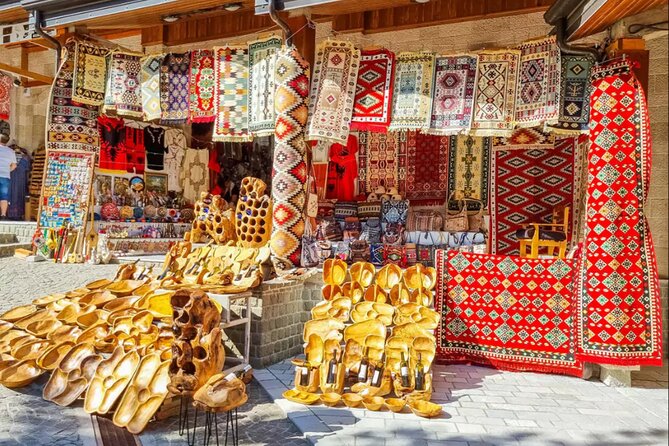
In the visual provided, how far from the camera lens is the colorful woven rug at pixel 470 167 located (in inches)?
350

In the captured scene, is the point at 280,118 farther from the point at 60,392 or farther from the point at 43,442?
the point at 43,442

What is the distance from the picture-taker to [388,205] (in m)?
9.43

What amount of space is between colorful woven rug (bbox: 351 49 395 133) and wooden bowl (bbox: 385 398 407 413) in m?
2.99

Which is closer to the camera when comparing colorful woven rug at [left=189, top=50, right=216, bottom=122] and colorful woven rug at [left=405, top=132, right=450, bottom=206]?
colorful woven rug at [left=189, top=50, right=216, bottom=122]

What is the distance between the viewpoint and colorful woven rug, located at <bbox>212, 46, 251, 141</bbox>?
6457 mm

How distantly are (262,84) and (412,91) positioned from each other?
172 centimetres

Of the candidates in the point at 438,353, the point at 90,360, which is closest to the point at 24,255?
the point at 90,360

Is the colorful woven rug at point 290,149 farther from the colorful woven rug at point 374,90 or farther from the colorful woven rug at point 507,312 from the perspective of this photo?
the colorful woven rug at point 507,312

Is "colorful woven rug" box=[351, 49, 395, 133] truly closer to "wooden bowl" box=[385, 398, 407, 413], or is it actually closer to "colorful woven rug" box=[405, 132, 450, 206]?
"wooden bowl" box=[385, 398, 407, 413]

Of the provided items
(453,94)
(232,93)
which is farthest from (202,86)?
(453,94)

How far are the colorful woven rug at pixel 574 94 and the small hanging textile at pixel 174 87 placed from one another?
14.3 feet

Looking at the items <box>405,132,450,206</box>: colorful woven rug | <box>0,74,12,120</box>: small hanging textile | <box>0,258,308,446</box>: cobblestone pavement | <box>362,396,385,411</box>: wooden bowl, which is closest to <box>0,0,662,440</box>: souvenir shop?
<box>362,396,385,411</box>: wooden bowl

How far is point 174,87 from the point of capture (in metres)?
6.91

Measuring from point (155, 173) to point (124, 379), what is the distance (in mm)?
7224
